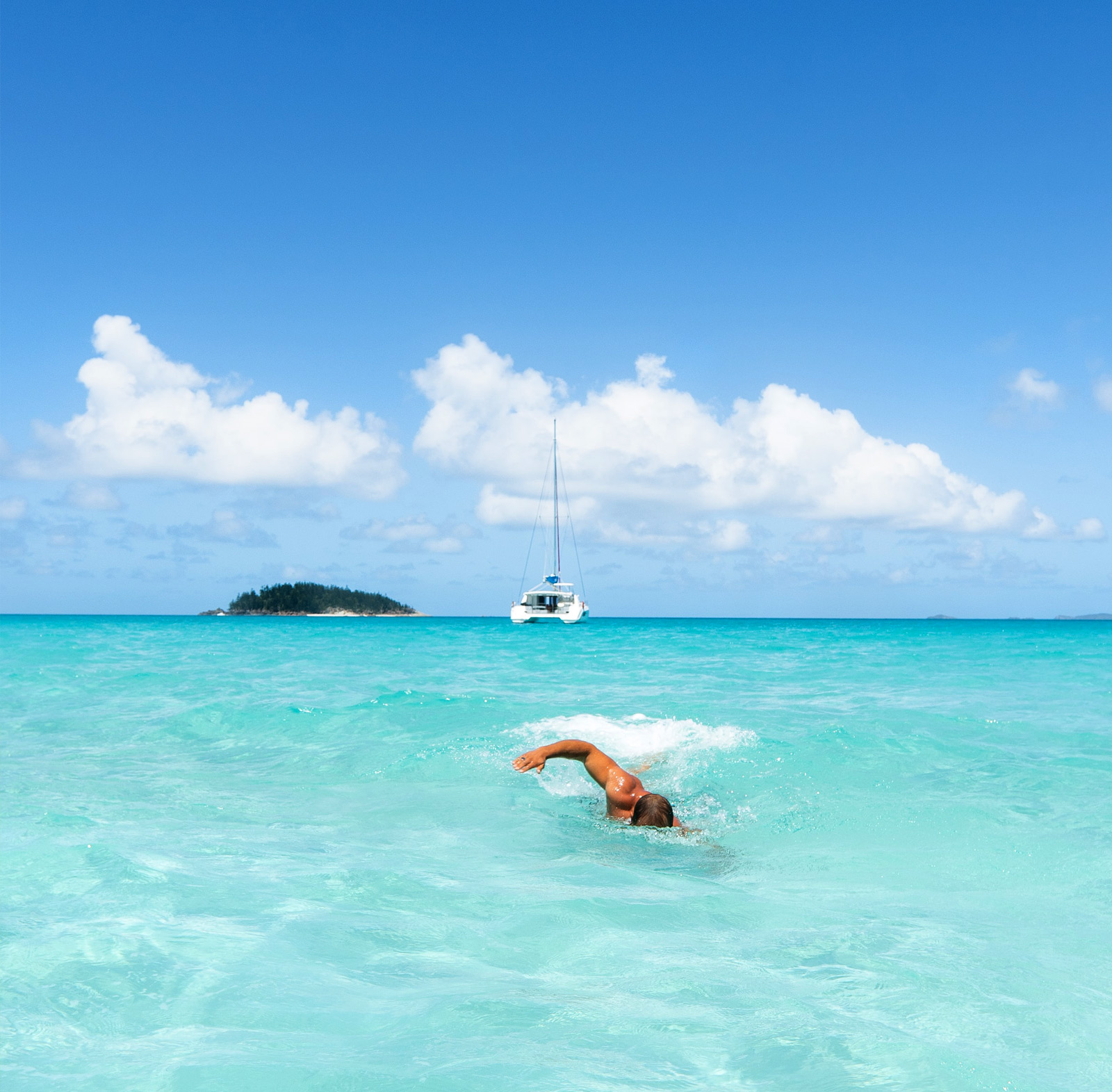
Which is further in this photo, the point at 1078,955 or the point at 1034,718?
the point at 1034,718

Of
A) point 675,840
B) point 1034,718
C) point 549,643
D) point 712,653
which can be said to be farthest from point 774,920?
point 549,643

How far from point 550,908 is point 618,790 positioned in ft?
9.60

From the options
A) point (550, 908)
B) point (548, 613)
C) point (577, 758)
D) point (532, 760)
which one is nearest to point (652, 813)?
point (577, 758)

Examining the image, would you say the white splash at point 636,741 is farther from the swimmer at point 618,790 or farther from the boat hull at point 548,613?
the boat hull at point 548,613

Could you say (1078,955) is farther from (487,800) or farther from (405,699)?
(405,699)

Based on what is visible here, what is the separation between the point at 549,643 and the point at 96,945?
41.3 metres

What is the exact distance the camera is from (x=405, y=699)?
1636cm

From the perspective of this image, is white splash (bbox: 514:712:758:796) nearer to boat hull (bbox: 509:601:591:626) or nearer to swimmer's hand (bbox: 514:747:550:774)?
swimmer's hand (bbox: 514:747:550:774)

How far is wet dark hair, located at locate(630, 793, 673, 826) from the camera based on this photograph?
7.76 metres

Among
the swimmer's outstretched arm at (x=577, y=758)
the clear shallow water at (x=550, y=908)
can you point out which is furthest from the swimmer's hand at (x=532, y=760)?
the clear shallow water at (x=550, y=908)

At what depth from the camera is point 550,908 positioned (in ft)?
17.5

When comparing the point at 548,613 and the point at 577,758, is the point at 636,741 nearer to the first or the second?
the point at 577,758

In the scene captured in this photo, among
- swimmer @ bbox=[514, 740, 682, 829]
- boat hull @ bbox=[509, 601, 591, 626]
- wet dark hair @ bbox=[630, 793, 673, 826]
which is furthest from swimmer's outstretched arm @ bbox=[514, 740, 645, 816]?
boat hull @ bbox=[509, 601, 591, 626]

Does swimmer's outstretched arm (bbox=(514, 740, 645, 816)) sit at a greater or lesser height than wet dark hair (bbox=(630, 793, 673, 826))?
greater
